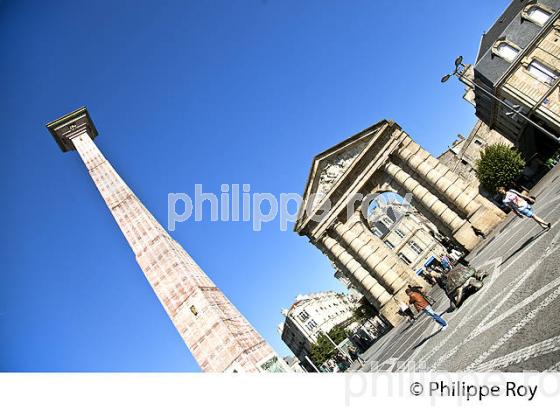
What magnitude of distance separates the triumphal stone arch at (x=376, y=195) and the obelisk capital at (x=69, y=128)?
20.0m

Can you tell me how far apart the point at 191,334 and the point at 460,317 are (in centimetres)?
962

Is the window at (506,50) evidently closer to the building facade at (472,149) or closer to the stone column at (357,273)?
the building facade at (472,149)

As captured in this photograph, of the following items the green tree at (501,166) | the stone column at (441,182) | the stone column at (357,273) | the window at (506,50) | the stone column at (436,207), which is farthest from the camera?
the green tree at (501,166)

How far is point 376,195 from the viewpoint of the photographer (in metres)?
29.7

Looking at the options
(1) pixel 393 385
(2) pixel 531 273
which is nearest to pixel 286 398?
(1) pixel 393 385

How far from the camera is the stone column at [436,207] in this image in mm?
24156

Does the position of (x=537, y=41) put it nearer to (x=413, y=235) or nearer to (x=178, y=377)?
(x=413, y=235)

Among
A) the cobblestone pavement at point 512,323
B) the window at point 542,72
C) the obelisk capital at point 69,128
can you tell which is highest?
the obelisk capital at point 69,128

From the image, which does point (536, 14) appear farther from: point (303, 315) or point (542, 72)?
point (303, 315)

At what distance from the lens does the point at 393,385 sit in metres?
4.27

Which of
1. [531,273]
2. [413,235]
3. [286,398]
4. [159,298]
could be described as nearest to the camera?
[286,398]

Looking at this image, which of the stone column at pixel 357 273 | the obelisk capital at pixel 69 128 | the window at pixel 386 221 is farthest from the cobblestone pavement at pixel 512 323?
the window at pixel 386 221

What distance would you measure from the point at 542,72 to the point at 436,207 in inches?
695

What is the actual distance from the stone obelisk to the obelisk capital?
30.6 feet
